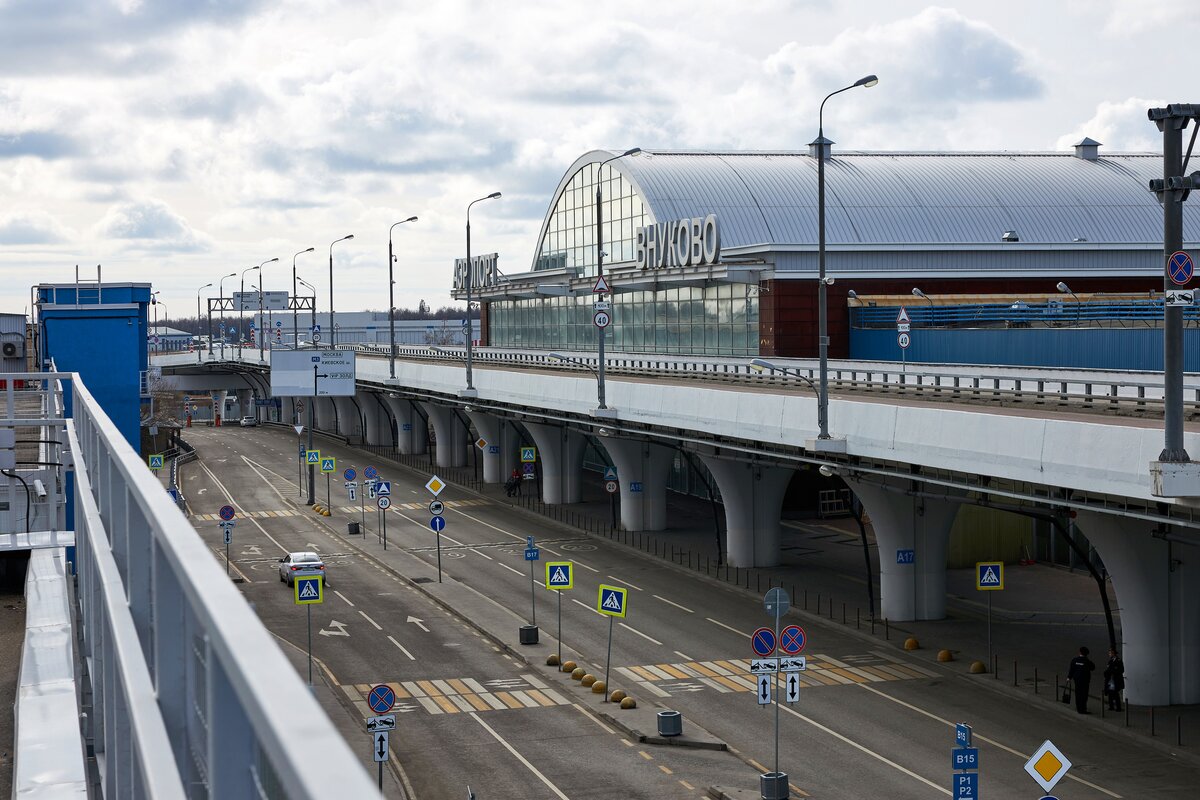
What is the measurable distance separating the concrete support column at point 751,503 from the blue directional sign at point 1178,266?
107ft

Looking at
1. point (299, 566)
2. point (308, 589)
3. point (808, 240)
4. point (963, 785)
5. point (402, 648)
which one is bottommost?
point (402, 648)

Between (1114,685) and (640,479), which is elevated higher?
Answer: (640,479)

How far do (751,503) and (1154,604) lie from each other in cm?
2326

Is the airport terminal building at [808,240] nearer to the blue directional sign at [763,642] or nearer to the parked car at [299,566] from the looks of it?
the parked car at [299,566]

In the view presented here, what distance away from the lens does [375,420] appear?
388ft

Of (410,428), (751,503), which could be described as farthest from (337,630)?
(410,428)

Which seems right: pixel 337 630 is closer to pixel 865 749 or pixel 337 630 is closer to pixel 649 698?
pixel 649 698

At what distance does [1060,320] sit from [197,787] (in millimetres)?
65813

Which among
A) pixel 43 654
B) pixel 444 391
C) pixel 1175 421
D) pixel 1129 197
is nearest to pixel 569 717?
pixel 1175 421

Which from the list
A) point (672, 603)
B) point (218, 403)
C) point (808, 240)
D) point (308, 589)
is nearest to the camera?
point (308, 589)

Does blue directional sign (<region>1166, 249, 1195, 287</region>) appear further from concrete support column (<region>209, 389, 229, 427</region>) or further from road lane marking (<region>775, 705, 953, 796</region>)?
concrete support column (<region>209, 389, 229, 427</region>)

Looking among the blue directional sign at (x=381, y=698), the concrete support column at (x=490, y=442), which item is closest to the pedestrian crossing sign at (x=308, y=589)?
the blue directional sign at (x=381, y=698)

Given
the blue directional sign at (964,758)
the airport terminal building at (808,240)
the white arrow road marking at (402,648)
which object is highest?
the airport terminal building at (808,240)

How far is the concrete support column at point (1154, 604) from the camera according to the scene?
34.7 m
